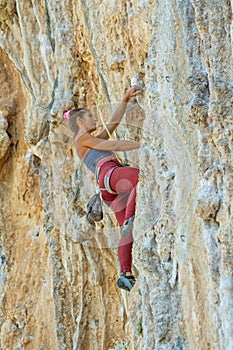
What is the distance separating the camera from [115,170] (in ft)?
13.6

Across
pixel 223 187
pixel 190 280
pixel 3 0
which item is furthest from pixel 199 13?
pixel 3 0

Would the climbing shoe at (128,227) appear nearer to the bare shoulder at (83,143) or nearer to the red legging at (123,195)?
the red legging at (123,195)

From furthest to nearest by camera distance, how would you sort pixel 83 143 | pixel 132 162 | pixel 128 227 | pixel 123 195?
pixel 132 162 → pixel 83 143 → pixel 123 195 → pixel 128 227

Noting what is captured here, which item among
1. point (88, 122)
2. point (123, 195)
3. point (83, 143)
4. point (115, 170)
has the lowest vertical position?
point (123, 195)

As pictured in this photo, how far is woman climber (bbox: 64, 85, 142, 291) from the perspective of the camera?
4.16 meters

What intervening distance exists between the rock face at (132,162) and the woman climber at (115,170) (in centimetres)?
12

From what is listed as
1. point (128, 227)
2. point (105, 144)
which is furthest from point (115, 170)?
point (128, 227)

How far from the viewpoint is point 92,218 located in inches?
177

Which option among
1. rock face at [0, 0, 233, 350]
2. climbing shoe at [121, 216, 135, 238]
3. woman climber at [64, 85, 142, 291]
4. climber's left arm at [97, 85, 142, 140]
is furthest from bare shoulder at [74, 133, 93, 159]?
climbing shoe at [121, 216, 135, 238]

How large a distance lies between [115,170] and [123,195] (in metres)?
0.19

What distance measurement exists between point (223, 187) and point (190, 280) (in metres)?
0.48

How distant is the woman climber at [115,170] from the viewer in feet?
13.6

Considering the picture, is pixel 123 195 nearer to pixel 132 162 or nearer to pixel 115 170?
pixel 115 170

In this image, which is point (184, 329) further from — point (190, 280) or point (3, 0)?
point (3, 0)
